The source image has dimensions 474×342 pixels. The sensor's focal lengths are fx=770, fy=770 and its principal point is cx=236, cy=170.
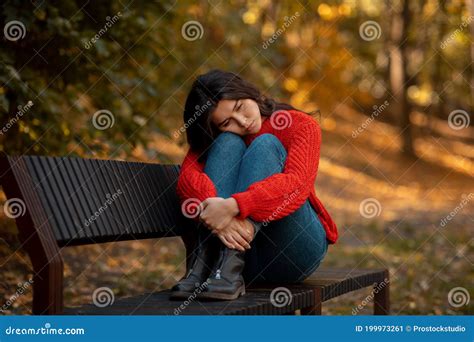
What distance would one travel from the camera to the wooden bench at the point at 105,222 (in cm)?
257

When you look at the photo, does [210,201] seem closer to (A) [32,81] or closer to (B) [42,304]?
(B) [42,304]

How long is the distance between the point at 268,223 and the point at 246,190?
21 centimetres

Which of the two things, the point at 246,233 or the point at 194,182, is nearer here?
the point at 246,233

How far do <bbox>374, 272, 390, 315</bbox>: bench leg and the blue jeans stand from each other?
0.82 m

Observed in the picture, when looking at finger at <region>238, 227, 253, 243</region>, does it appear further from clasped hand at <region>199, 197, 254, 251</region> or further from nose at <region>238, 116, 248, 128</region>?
nose at <region>238, 116, 248, 128</region>

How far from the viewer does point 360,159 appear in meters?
19.9

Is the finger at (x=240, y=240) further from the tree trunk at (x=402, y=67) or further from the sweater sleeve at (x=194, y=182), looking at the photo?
the tree trunk at (x=402, y=67)

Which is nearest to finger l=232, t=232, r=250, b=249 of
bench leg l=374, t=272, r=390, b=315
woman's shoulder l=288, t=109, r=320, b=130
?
woman's shoulder l=288, t=109, r=320, b=130

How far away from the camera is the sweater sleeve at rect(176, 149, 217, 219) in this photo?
126 inches

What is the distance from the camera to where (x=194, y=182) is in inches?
129

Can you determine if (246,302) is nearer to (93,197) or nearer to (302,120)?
(93,197)

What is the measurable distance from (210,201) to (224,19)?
6.32 metres

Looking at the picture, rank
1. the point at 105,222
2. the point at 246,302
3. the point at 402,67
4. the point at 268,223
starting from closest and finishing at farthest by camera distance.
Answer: the point at 246,302 < the point at 105,222 < the point at 268,223 < the point at 402,67

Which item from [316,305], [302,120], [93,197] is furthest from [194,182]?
[316,305]
